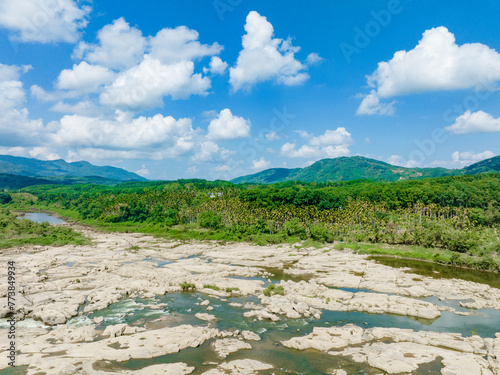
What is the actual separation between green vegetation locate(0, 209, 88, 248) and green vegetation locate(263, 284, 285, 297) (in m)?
62.2

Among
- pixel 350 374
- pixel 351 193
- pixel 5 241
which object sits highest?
pixel 351 193

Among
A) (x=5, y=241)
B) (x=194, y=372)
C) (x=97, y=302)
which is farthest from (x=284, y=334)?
(x=5, y=241)

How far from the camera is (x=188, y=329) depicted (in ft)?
109

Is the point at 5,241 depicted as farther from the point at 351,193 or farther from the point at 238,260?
the point at 351,193

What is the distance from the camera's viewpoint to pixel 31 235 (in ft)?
287

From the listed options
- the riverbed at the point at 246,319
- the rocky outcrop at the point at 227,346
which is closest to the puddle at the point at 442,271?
the riverbed at the point at 246,319

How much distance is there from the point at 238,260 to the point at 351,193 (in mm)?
86999

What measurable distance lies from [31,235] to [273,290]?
3084 inches

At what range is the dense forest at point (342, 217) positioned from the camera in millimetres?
76338

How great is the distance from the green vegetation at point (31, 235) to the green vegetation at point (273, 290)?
62.2 m

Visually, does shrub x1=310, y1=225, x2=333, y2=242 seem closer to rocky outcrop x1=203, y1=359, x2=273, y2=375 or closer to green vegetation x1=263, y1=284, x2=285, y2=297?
green vegetation x1=263, y1=284, x2=285, y2=297

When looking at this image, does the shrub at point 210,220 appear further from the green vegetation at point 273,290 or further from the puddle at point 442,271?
the green vegetation at point 273,290

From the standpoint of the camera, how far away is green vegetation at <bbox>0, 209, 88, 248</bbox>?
8169cm

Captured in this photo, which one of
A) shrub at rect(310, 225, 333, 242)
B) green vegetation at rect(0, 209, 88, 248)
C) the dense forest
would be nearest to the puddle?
the dense forest
